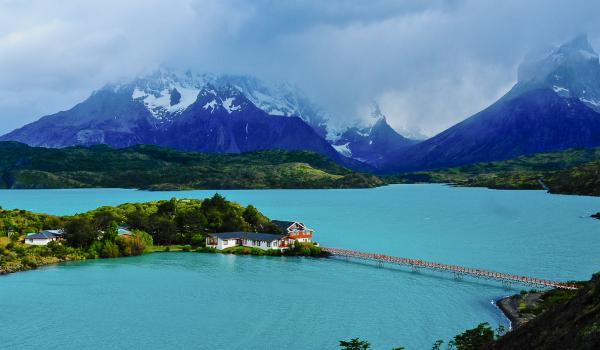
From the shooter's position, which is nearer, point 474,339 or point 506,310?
point 474,339

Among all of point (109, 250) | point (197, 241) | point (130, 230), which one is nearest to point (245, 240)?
point (197, 241)

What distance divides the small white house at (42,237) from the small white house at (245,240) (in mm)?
29600

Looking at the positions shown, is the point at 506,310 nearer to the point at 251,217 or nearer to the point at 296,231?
the point at 296,231

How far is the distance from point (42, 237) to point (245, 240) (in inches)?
1544

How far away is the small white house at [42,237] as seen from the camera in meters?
105

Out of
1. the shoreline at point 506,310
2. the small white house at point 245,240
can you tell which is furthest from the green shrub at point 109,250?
the shoreline at point 506,310

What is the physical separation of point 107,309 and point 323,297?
90.8 feet

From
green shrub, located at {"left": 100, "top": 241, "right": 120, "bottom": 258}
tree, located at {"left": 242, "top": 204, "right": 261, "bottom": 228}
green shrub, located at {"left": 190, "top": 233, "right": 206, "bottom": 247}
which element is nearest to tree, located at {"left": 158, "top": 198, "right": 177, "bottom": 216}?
green shrub, located at {"left": 190, "top": 233, "right": 206, "bottom": 247}

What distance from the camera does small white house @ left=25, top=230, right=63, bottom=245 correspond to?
104750 millimetres

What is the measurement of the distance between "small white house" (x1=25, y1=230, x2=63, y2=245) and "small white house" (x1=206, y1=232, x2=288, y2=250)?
2960 centimetres

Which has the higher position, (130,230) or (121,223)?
(121,223)

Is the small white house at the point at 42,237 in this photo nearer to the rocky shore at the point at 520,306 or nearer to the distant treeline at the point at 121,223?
the distant treeline at the point at 121,223

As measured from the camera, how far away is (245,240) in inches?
4464

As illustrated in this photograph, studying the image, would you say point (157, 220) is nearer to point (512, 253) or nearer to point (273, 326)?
point (273, 326)
